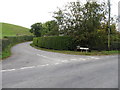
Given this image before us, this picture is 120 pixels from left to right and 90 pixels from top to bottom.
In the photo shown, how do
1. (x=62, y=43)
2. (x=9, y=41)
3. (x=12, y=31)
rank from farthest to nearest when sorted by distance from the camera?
(x=12, y=31)
(x=9, y=41)
(x=62, y=43)

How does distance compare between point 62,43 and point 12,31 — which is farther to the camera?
point 12,31

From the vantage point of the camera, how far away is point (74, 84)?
15.0 feet

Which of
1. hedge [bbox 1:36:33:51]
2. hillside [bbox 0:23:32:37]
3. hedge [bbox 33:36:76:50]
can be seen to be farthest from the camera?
hillside [bbox 0:23:32:37]

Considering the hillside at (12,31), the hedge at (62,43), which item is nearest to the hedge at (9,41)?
the hedge at (62,43)

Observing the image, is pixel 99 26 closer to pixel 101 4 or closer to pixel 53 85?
pixel 101 4

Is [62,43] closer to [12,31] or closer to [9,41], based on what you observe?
[9,41]

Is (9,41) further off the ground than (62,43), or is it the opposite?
(9,41)

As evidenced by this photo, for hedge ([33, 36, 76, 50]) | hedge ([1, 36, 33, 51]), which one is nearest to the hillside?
hedge ([1, 36, 33, 51])

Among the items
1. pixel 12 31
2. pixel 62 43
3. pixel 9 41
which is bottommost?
pixel 62 43

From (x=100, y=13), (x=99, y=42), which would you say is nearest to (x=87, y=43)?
(x=99, y=42)

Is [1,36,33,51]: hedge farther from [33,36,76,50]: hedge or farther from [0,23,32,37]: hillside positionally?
A: [0,23,32,37]: hillside

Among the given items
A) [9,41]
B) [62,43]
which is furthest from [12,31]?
[62,43]

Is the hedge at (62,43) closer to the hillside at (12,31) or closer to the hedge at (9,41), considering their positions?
the hedge at (9,41)

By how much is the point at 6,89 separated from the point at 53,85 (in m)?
1.84
